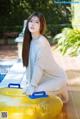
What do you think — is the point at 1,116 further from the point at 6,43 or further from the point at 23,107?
the point at 6,43

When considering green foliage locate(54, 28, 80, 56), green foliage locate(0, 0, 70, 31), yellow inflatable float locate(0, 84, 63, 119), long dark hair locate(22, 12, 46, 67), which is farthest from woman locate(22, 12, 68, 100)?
green foliage locate(0, 0, 70, 31)

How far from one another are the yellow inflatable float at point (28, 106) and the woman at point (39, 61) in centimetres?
25

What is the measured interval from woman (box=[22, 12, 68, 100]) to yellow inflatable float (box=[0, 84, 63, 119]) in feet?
0.81

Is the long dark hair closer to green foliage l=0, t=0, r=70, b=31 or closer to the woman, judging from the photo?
the woman

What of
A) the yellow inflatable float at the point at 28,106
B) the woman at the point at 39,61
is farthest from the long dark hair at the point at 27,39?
the yellow inflatable float at the point at 28,106

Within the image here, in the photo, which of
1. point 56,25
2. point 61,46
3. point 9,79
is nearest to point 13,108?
point 9,79

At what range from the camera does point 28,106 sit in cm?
296

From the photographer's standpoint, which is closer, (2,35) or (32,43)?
(32,43)

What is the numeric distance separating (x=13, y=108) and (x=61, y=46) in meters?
5.83

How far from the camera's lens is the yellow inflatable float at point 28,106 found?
295cm

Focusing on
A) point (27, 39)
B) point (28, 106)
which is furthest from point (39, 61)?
point (28, 106)

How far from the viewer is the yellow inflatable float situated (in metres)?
2.95

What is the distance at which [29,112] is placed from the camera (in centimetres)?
296

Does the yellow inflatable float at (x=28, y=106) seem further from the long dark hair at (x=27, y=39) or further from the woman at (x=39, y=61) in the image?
the long dark hair at (x=27, y=39)
